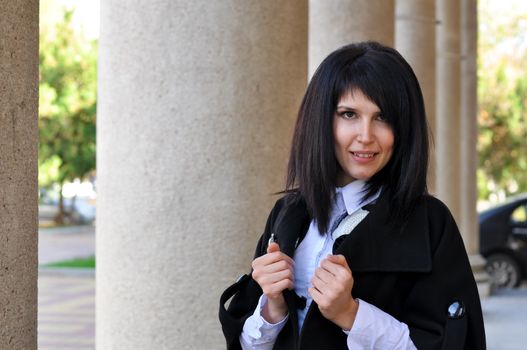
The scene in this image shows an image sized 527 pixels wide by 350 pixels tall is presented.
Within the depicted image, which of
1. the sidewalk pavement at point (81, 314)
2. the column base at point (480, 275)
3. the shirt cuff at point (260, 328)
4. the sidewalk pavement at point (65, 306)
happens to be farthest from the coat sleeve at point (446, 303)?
the column base at point (480, 275)

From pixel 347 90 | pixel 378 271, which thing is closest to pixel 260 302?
pixel 378 271

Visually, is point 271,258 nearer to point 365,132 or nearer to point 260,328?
point 260,328

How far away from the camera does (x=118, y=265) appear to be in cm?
334

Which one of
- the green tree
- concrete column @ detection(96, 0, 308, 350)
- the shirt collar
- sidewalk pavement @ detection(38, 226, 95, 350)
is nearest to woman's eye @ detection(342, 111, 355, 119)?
the shirt collar

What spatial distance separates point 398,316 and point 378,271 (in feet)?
0.42

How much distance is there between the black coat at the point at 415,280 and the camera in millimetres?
1938

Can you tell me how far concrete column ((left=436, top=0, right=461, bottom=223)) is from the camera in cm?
1098

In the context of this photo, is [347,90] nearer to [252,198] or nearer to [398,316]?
[398,316]

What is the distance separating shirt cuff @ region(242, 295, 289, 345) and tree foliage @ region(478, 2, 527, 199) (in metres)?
29.5

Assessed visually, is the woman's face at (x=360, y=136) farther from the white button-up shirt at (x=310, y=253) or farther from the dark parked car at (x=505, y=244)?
the dark parked car at (x=505, y=244)

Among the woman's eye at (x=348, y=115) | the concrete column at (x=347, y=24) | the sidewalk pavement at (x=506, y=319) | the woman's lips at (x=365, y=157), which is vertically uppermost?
the concrete column at (x=347, y=24)

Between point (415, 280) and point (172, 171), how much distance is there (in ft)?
5.01

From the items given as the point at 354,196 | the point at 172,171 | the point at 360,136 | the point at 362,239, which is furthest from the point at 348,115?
the point at 172,171

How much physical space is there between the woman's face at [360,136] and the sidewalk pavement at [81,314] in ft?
20.8
